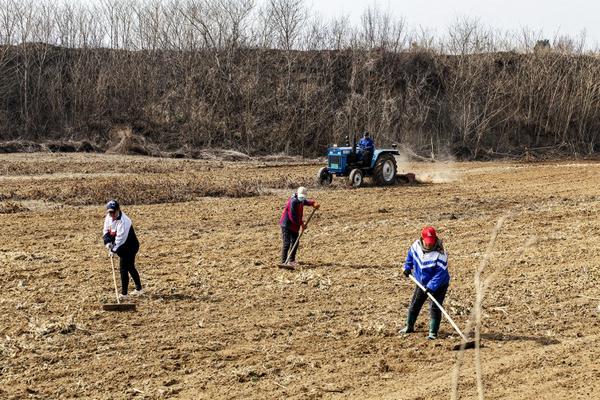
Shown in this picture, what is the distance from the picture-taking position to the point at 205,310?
11602 mm

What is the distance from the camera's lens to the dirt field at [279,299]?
878 centimetres

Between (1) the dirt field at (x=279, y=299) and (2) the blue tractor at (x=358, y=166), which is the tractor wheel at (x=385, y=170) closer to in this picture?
(2) the blue tractor at (x=358, y=166)

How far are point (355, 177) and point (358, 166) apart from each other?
0.46 metres

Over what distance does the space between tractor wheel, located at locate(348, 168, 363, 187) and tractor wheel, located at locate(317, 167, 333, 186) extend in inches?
36.3

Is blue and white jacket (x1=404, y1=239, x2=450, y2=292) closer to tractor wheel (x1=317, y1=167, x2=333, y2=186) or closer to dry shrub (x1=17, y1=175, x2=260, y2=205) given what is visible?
dry shrub (x1=17, y1=175, x2=260, y2=205)

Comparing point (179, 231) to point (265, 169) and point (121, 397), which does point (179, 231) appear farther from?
point (265, 169)

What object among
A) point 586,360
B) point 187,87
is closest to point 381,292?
point 586,360

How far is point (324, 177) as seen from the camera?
2581cm

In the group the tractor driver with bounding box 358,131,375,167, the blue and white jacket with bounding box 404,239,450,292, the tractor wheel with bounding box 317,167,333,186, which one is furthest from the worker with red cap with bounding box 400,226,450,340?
the tractor wheel with bounding box 317,167,333,186

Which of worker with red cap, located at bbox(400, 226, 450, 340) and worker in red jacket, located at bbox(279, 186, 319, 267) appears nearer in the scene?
worker with red cap, located at bbox(400, 226, 450, 340)

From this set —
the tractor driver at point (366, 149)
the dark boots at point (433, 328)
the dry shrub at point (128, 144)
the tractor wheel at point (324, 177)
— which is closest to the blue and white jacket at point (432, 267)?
the dark boots at point (433, 328)

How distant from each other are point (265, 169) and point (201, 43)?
16.1 metres

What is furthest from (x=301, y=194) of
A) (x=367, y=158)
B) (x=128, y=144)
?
(x=128, y=144)

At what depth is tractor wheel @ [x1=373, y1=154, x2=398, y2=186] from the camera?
25359mm
